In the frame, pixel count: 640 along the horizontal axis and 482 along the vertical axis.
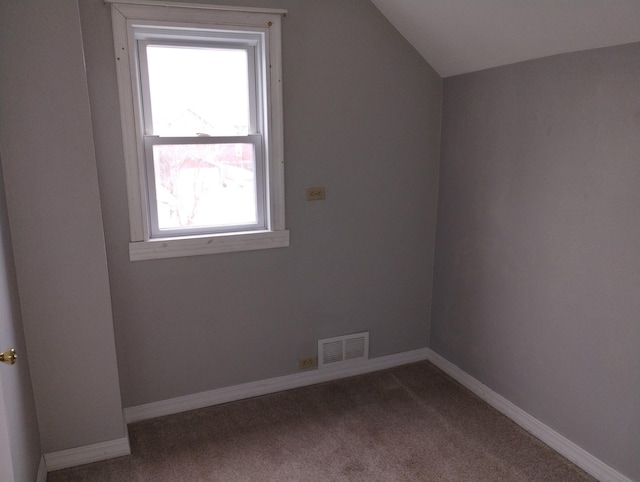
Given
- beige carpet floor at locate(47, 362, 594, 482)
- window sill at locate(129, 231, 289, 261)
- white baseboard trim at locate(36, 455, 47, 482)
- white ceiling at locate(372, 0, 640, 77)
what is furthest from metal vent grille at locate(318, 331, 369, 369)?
white ceiling at locate(372, 0, 640, 77)

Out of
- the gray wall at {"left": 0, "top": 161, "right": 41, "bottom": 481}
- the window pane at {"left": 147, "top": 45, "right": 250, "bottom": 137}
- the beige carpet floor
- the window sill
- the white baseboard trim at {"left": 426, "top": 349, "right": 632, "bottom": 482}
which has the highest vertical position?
the window pane at {"left": 147, "top": 45, "right": 250, "bottom": 137}

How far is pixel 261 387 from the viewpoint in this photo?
2.96 m

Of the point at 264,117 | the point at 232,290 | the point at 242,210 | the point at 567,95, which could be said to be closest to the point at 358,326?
the point at 232,290

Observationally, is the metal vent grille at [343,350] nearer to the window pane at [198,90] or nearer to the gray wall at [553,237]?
the gray wall at [553,237]

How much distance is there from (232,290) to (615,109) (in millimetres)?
2120

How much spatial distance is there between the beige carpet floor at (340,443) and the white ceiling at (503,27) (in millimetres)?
1977

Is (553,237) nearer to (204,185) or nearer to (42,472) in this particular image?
(204,185)

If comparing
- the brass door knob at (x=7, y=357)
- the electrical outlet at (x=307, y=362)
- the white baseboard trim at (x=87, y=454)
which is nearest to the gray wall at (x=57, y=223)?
the white baseboard trim at (x=87, y=454)

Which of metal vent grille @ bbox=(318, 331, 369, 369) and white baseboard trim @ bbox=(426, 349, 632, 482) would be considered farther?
metal vent grille @ bbox=(318, 331, 369, 369)

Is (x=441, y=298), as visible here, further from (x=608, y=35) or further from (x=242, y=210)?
(x=608, y=35)

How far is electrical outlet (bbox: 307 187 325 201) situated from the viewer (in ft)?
9.29

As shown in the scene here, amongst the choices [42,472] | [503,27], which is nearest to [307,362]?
[42,472]

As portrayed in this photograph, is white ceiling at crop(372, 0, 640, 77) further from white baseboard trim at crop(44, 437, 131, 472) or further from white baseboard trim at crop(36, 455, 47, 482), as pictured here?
white baseboard trim at crop(36, 455, 47, 482)

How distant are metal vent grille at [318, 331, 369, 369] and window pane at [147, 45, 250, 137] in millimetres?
1463
